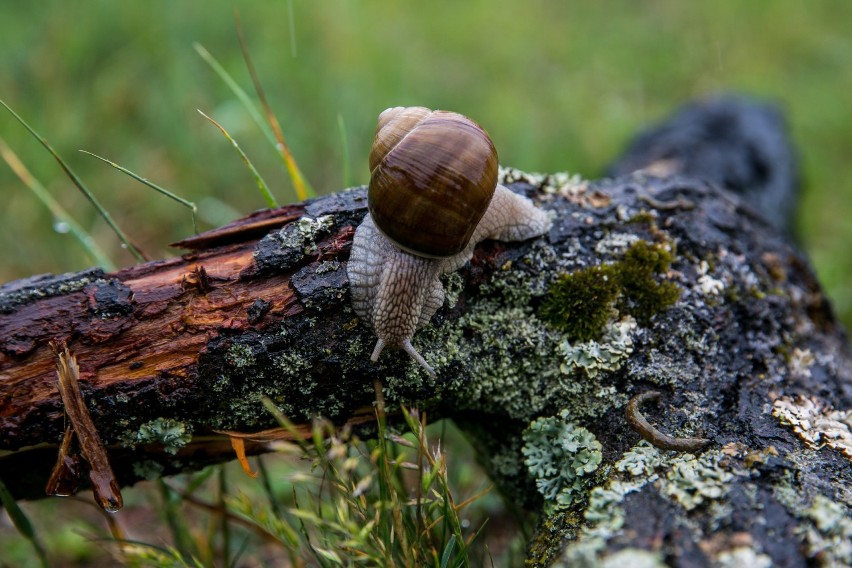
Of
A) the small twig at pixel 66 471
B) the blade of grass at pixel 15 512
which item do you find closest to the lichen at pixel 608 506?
the small twig at pixel 66 471

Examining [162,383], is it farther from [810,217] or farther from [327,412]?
[810,217]

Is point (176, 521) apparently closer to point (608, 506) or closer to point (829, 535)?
point (608, 506)

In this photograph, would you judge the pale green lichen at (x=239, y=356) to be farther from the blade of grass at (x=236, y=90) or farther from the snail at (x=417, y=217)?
the blade of grass at (x=236, y=90)

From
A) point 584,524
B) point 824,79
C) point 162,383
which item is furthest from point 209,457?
point 824,79

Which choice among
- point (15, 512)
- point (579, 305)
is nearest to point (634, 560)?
point (579, 305)

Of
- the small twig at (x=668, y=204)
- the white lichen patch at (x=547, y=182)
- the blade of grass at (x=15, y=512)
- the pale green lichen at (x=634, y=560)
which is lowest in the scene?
the blade of grass at (x=15, y=512)

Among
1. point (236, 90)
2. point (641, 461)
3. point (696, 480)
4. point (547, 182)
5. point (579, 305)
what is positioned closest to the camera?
point (696, 480)
